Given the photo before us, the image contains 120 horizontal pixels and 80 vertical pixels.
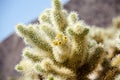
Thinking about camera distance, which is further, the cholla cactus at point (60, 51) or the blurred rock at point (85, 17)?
the blurred rock at point (85, 17)

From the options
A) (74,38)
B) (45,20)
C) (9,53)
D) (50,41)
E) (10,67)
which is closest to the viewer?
(74,38)

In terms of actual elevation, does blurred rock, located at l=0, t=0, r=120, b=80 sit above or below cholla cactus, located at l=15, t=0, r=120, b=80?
above

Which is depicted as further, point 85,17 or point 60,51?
point 85,17

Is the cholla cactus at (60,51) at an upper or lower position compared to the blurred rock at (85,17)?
lower

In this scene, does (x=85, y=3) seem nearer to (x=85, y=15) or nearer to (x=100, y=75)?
(x=85, y=15)

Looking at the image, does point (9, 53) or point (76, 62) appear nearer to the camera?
point (76, 62)

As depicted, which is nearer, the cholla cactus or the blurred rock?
the cholla cactus

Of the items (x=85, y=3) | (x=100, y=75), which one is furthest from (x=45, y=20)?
(x=85, y=3)

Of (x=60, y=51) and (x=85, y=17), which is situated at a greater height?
(x=85, y=17)
